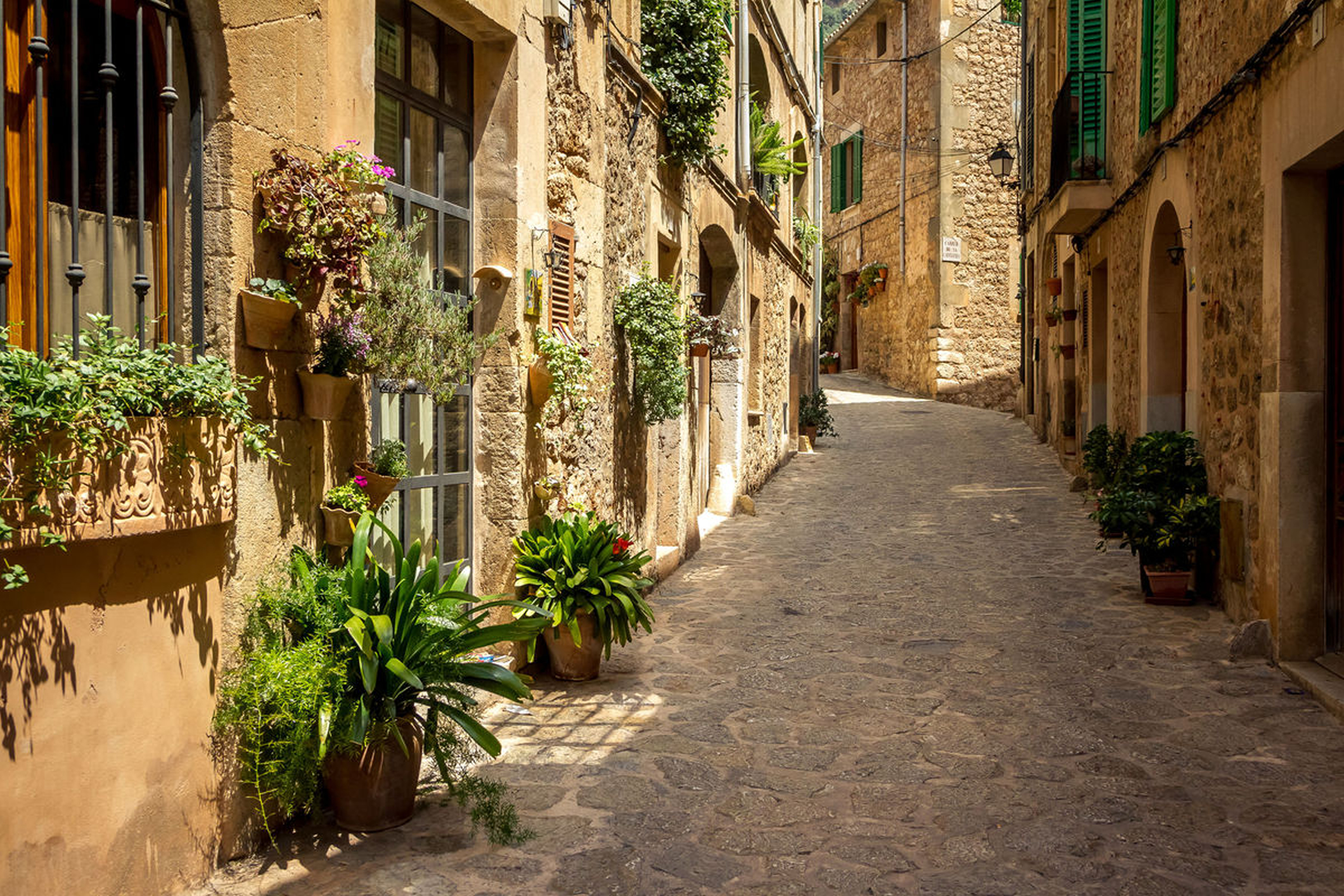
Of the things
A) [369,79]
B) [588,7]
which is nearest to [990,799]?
[369,79]

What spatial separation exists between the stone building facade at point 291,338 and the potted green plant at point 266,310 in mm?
45

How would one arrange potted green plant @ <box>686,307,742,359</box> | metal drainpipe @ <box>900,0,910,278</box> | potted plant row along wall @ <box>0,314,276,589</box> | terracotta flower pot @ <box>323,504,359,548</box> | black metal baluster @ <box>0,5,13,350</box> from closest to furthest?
potted plant row along wall @ <box>0,314,276,589</box>
black metal baluster @ <box>0,5,13,350</box>
terracotta flower pot @ <box>323,504,359,548</box>
potted green plant @ <box>686,307,742,359</box>
metal drainpipe @ <box>900,0,910,278</box>

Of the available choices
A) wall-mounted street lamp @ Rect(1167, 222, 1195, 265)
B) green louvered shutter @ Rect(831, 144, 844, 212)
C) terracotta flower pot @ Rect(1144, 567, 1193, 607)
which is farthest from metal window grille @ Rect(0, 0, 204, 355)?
green louvered shutter @ Rect(831, 144, 844, 212)

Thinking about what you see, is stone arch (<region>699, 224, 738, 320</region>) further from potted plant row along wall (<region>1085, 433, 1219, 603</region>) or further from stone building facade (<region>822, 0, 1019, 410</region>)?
stone building facade (<region>822, 0, 1019, 410</region>)

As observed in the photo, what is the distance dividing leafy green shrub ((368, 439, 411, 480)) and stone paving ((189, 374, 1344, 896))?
1.24m

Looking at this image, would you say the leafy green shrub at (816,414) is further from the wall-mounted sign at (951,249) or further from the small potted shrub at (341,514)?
the small potted shrub at (341,514)

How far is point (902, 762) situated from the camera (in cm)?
452

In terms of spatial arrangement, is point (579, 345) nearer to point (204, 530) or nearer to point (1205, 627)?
point (204, 530)

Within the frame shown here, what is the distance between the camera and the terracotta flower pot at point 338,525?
153 inches

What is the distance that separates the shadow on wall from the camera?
2.68m

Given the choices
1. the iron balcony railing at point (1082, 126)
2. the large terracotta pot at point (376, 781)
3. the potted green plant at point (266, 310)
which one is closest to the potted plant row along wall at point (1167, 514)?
the iron balcony railing at point (1082, 126)

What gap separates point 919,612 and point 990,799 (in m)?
3.26

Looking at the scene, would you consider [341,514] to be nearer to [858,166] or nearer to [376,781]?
[376,781]

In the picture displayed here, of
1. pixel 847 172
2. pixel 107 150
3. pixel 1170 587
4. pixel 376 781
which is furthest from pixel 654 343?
pixel 847 172
